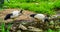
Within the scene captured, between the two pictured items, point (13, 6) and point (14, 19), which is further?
point (13, 6)

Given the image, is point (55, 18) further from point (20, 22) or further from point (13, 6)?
point (13, 6)

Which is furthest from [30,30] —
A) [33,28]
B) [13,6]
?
[13,6]

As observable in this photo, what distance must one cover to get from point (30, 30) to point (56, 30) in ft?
1.75

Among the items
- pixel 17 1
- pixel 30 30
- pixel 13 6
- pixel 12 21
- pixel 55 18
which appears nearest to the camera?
pixel 30 30

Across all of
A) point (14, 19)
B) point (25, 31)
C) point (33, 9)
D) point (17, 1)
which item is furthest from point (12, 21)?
point (17, 1)

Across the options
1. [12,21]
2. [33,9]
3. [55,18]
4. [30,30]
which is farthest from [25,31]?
[33,9]

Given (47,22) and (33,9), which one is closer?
(47,22)

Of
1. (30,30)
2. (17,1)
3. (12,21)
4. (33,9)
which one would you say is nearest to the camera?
(30,30)

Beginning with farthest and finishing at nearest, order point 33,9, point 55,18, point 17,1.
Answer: point 17,1 → point 33,9 → point 55,18

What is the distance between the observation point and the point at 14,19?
15.1 feet

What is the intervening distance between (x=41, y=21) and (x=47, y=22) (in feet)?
0.45

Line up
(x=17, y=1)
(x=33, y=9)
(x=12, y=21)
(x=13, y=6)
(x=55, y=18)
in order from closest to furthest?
1. (x=12, y=21)
2. (x=55, y=18)
3. (x=33, y=9)
4. (x=13, y=6)
5. (x=17, y=1)

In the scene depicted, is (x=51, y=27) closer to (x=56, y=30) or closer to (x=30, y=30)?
(x=56, y=30)

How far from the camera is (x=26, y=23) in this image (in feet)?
13.9
